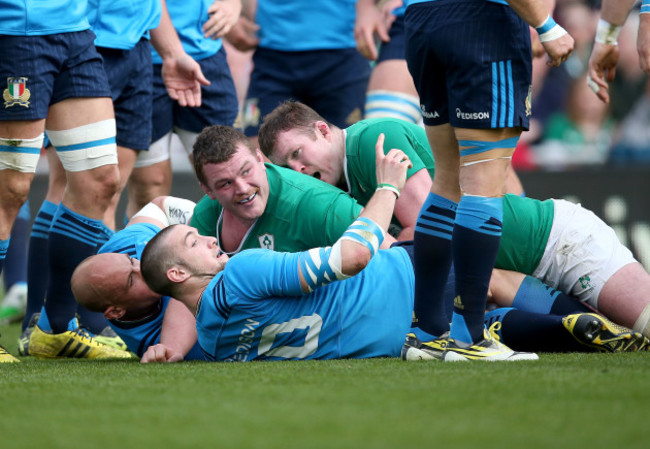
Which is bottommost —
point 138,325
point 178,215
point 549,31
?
point 138,325

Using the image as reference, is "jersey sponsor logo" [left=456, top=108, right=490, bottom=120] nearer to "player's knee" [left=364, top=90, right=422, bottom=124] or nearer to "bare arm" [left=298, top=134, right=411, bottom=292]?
"bare arm" [left=298, top=134, right=411, bottom=292]

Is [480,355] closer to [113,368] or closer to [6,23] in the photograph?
[113,368]

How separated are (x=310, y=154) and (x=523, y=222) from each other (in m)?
1.00

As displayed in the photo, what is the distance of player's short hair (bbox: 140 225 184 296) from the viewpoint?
3.43m

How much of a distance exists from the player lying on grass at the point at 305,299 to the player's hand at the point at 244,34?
286 centimetres

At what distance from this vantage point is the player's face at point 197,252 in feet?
11.3

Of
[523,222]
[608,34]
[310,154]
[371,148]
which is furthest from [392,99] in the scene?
[608,34]

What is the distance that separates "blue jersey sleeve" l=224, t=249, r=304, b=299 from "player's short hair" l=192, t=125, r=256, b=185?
2.03 feet

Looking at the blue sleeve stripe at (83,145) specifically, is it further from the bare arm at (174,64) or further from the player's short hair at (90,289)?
the bare arm at (174,64)

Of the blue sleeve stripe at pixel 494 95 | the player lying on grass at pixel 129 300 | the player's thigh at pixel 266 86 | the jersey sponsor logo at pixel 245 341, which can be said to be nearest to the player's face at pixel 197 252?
the jersey sponsor logo at pixel 245 341

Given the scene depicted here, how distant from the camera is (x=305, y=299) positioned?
3.44 metres

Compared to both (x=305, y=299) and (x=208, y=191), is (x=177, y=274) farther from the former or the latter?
(x=208, y=191)

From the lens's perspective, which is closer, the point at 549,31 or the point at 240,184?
the point at 549,31

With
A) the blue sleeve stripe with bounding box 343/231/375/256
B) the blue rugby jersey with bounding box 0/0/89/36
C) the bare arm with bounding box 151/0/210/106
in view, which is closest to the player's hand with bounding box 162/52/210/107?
the bare arm with bounding box 151/0/210/106
